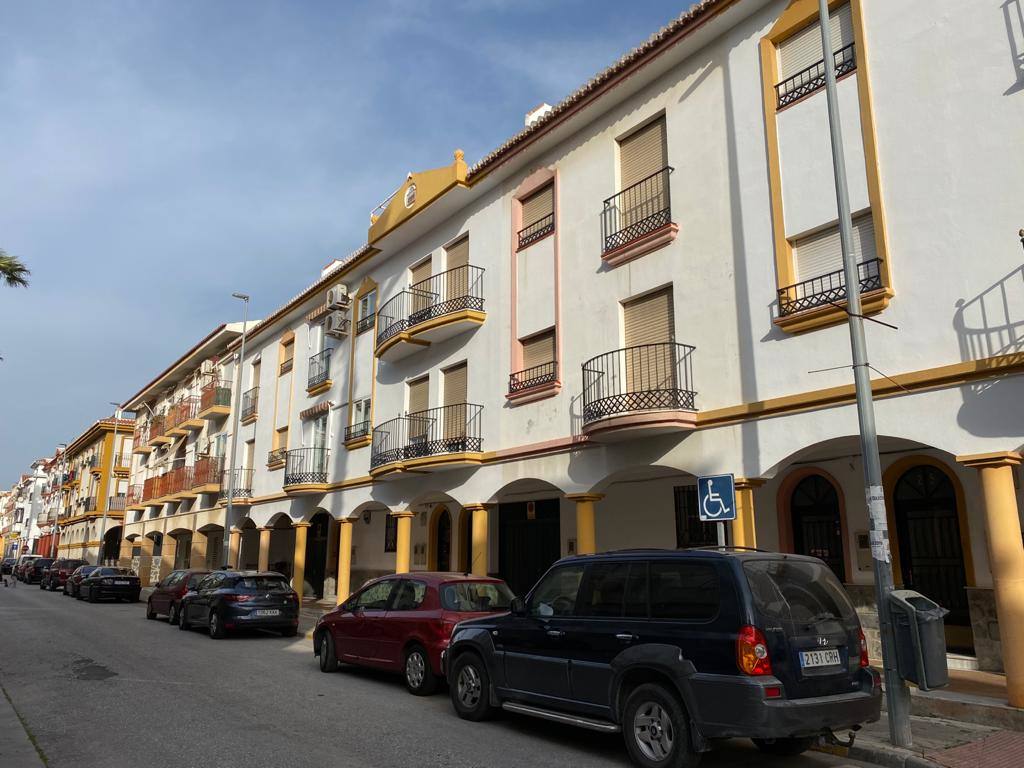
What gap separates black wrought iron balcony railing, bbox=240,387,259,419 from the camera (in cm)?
3027

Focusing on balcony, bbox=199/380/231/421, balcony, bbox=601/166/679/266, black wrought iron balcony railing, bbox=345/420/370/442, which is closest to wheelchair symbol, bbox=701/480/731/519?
balcony, bbox=601/166/679/266

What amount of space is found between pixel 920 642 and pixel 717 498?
297cm

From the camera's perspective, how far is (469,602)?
1052 centimetres

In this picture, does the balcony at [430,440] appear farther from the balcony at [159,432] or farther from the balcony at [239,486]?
the balcony at [159,432]

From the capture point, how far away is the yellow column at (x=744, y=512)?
11.2m

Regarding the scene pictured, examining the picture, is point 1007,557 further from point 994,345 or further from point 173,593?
point 173,593

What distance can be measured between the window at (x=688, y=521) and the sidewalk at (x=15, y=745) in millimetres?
10628

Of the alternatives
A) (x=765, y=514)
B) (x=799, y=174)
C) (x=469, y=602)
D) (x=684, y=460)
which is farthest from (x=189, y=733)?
(x=799, y=174)

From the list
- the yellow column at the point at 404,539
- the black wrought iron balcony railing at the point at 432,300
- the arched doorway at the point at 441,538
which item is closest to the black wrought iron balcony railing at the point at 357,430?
the black wrought iron balcony railing at the point at 432,300

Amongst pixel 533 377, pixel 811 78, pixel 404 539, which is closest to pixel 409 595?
pixel 533 377

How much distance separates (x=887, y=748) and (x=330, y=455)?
19128mm

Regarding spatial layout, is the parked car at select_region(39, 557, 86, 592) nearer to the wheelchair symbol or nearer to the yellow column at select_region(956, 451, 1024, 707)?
the wheelchair symbol

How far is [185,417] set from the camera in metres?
37.2

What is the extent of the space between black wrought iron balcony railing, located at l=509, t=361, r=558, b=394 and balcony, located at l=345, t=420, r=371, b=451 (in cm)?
680
